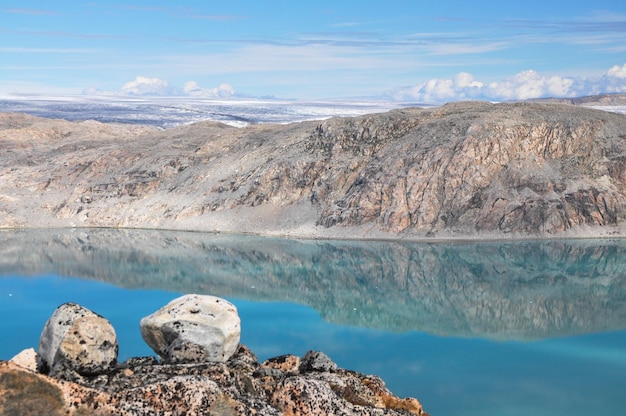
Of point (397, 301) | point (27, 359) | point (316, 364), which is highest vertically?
point (27, 359)

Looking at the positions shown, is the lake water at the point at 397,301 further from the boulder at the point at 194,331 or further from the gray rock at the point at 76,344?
the gray rock at the point at 76,344

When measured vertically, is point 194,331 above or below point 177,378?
below

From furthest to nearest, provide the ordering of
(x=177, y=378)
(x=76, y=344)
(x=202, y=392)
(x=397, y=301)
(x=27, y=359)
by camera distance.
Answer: (x=397, y=301) < (x=27, y=359) < (x=76, y=344) < (x=177, y=378) < (x=202, y=392)

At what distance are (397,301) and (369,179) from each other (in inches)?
1590

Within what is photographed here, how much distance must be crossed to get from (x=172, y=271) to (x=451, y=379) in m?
42.7

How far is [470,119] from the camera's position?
4011 inches

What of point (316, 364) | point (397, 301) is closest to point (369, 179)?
point (397, 301)

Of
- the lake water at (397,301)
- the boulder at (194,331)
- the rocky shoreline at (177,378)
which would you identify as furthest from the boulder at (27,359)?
the lake water at (397,301)

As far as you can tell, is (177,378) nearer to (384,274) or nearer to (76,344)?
(76,344)

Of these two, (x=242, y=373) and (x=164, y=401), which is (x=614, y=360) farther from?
Result: (x=164, y=401)

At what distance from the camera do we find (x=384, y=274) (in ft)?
228

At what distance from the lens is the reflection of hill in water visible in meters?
52.8

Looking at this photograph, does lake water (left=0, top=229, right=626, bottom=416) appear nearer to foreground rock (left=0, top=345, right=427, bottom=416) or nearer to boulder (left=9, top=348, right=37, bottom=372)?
foreground rock (left=0, top=345, right=427, bottom=416)

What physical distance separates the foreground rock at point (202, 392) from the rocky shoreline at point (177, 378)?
0.02 m
